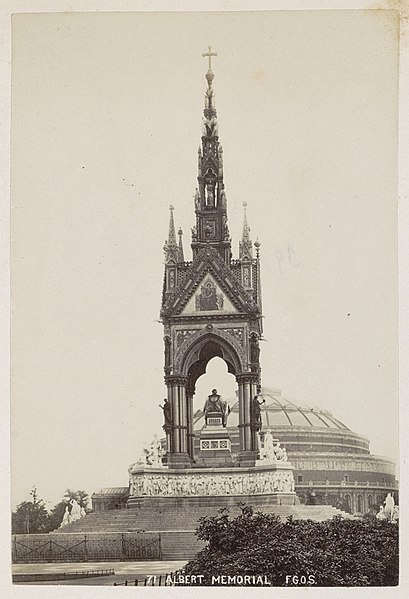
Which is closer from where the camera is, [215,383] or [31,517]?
[31,517]

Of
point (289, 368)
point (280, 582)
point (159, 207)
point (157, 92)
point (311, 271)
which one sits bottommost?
point (280, 582)

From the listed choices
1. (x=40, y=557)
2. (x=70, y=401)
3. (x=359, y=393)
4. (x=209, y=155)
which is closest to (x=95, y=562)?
(x=40, y=557)

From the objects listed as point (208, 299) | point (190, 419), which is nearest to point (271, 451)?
point (190, 419)

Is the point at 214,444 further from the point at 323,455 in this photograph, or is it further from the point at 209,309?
the point at 209,309

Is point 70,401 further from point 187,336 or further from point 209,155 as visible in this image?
point 209,155

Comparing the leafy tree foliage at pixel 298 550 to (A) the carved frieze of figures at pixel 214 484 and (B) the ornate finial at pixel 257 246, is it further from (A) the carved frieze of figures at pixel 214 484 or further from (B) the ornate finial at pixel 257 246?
(B) the ornate finial at pixel 257 246

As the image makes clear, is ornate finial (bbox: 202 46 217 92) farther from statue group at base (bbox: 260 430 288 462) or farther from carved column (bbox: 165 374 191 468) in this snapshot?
statue group at base (bbox: 260 430 288 462)
